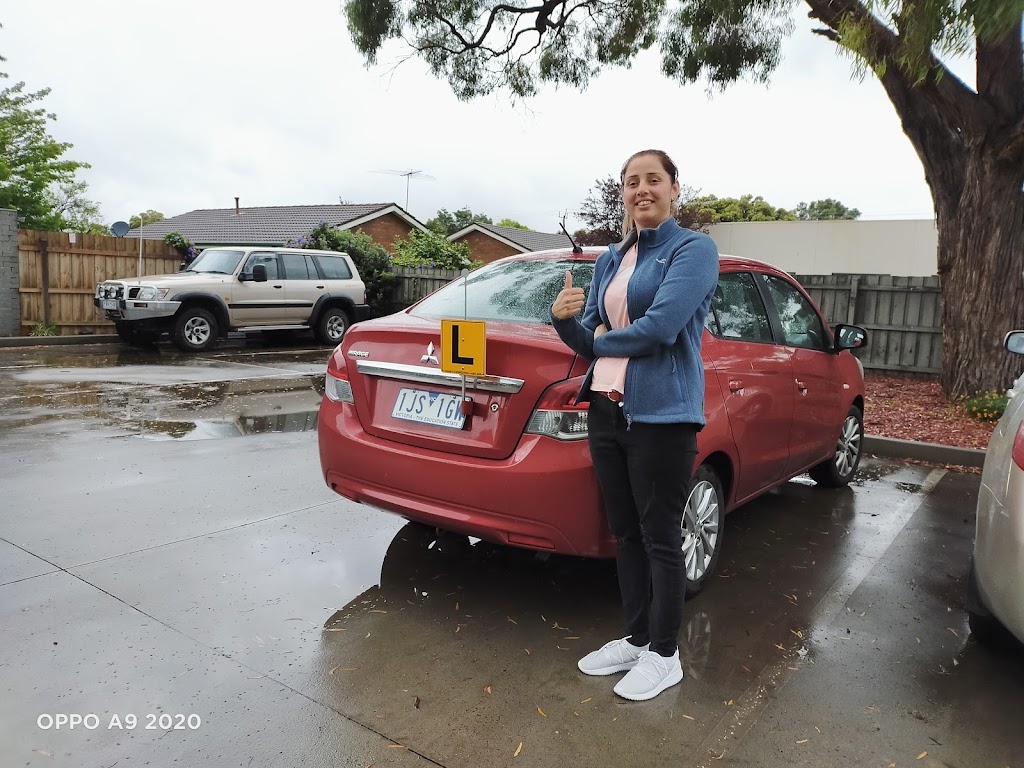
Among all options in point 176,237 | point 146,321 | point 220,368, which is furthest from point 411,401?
point 176,237

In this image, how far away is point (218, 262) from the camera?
14.2 metres

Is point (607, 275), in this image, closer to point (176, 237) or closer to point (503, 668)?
point (503, 668)

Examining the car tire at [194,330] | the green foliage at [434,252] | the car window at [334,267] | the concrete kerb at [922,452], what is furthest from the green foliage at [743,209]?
the concrete kerb at [922,452]

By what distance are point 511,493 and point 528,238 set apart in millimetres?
40579

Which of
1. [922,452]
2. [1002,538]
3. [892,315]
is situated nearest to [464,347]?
[1002,538]

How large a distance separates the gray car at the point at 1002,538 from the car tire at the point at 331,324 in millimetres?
13363

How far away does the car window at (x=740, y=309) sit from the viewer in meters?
3.98

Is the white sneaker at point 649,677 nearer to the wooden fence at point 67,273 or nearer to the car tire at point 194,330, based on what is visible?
the car tire at point 194,330

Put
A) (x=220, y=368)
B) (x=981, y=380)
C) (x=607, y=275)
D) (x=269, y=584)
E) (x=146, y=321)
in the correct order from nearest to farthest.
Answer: (x=607, y=275)
(x=269, y=584)
(x=981, y=380)
(x=220, y=368)
(x=146, y=321)

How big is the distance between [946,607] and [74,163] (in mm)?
26567

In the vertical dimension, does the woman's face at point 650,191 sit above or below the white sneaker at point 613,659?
above

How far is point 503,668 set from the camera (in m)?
3.05

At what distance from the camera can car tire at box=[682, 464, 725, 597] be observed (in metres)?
3.56

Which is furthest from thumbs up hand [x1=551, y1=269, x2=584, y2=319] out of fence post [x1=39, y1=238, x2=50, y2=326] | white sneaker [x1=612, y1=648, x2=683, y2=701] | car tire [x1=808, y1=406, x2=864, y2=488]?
fence post [x1=39, y1=238, x2=50, y2=326]
